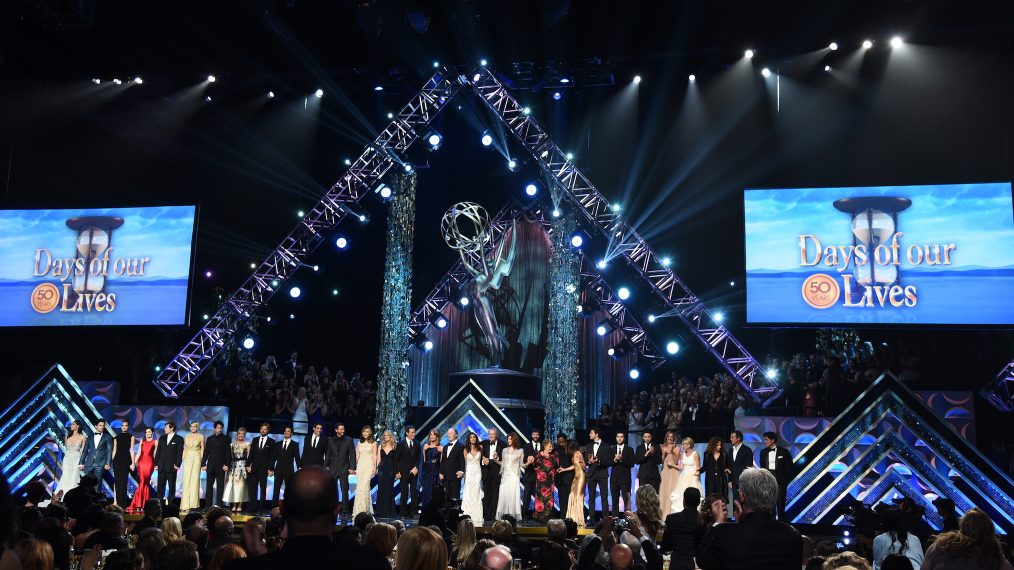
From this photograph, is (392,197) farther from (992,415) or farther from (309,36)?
(992,415)

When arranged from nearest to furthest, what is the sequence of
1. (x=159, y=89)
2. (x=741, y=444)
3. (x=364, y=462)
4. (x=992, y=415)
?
(x=741, y=444)
(x=364, y=462)
(x=992, y=415)
(x=159, y=89)

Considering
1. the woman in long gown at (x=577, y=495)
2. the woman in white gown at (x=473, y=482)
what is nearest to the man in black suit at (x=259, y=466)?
the woman in white gown at (x=473, y=482)

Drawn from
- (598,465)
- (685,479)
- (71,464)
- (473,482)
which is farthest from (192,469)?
(685,479)

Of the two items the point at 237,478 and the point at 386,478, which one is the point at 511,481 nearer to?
the point at 386,478

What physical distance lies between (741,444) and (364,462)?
18.8 ft

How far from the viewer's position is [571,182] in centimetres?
1795

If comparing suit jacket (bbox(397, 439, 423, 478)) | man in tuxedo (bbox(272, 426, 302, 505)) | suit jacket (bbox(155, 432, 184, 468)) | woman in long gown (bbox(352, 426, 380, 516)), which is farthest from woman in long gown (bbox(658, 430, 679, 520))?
suit jacket (bbox(155, 432, 184, 468))

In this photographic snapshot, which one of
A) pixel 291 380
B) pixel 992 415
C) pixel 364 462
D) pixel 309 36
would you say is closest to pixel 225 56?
pixel 309 36

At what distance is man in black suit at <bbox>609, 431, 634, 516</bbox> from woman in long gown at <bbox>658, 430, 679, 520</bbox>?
0.51 metres

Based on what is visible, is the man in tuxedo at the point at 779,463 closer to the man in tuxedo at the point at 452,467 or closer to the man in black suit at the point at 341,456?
the man in tuxedo at the point at 452,467

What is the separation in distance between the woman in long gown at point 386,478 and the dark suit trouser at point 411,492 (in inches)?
8.7

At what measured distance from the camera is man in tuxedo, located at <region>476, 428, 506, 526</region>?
13.7m

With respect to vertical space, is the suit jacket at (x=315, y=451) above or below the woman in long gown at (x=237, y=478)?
above

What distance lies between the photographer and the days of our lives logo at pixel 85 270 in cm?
1769
